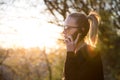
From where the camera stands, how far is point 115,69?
20.5 m

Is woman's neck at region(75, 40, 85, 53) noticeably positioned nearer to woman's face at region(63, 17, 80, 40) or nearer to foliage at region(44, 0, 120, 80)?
woman's face at region(63, 17, 80, 40)

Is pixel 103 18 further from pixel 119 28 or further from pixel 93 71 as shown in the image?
pixel 93 71

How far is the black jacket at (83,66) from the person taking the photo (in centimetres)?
327

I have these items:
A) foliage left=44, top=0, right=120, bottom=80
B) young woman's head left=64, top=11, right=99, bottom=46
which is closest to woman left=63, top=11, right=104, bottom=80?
young woman's head left=64, top=11, right=99, bottom=46

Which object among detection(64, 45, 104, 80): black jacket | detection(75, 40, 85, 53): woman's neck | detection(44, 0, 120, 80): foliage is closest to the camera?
detection(64, 45, 104, 80): black jacket

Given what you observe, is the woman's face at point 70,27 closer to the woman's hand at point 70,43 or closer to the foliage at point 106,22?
the woman's hand at point 70,43

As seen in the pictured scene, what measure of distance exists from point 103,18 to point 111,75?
130 inches

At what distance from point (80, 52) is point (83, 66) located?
4.8 inches

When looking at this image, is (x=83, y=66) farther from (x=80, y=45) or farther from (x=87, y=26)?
(x=87, y=26)

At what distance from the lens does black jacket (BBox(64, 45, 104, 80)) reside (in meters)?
3.27

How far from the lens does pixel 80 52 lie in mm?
3367

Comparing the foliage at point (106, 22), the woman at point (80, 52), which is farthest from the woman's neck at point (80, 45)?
the foliage at point (106, 22)

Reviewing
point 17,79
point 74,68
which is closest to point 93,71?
point 74,68

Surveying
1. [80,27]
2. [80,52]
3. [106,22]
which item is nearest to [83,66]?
[80,52]
